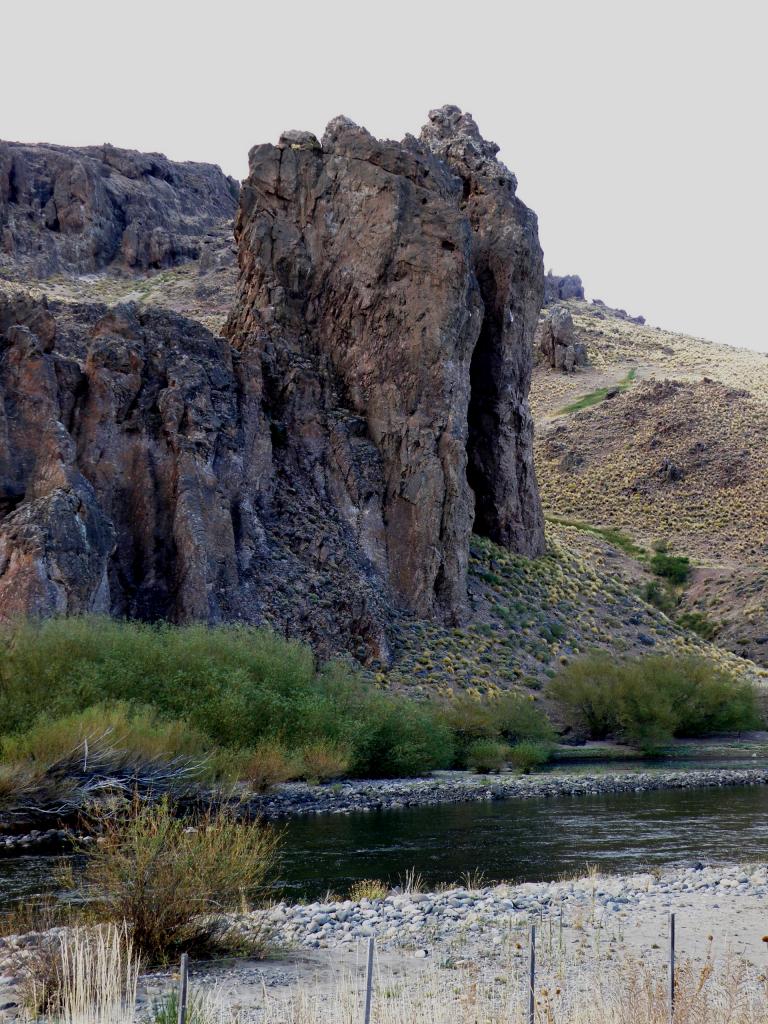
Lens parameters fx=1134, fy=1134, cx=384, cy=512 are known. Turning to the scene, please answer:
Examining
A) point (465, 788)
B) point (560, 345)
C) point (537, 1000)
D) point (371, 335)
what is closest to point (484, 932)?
point (537, 1000)

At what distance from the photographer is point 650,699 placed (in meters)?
60.4

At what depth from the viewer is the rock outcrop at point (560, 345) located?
14505 centimetres

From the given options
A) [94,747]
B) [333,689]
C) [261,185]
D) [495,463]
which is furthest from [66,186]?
[94,747]

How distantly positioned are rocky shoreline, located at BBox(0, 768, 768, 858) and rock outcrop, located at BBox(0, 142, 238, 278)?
9343cm

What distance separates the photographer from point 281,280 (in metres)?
72.5

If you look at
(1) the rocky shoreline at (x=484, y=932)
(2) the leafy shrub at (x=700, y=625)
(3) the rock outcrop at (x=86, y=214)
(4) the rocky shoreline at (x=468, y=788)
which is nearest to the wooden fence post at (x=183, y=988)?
(1) the rocky shoreline at (x=484, y=932)

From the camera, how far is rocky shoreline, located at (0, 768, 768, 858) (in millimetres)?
39281

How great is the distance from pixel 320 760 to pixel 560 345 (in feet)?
368

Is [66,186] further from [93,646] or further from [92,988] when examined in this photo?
[92,988]

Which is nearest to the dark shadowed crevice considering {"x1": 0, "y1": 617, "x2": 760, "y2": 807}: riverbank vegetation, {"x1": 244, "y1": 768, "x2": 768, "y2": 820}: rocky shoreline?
{"x1": 0, "y1": 617, "x2": 760, "y2": 807}: riverbank vegetation

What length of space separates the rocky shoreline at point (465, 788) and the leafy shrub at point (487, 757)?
1819mm

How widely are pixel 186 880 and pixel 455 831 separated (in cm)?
2007

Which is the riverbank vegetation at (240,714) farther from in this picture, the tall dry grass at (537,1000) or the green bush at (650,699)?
the tall dry grass at (537,1000)

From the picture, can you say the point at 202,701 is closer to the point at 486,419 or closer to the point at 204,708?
the point at 204,708
